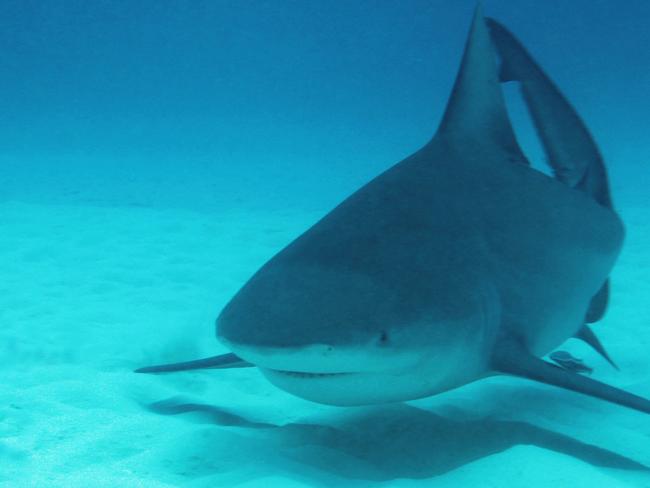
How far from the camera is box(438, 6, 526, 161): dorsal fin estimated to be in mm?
3584

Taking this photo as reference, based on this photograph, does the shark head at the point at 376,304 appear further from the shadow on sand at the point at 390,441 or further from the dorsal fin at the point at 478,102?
the dorsal fin at the point at 478,102

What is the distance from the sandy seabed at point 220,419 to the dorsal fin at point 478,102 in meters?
1.50

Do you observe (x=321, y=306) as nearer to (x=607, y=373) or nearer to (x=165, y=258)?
(x=607, y=373)

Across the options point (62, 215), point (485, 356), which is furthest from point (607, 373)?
point (62, 215)

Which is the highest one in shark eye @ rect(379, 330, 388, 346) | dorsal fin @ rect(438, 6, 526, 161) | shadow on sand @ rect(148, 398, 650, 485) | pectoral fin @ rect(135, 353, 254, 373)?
dorsal fin @ rect(438, 6, 526, 161)

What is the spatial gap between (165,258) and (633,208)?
33.4 feet

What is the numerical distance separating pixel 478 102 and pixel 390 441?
2031 millimetres

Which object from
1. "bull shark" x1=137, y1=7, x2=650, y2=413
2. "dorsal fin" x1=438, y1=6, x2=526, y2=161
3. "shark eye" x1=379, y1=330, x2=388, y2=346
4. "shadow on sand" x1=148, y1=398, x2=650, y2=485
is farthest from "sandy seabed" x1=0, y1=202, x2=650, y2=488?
"dorsal fin" x1=438, y1=6, x2=526, y2=161

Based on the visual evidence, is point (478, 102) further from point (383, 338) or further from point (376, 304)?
point (383, 338)

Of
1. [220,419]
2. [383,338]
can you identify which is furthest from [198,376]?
[383,338]

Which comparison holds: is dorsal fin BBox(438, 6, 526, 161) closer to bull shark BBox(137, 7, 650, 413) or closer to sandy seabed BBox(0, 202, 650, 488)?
bull shark BBox(137, 7, 650, 413)

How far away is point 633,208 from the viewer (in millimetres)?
12828

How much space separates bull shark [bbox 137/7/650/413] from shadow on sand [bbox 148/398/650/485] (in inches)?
13.5

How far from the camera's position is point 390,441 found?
9.32 feet
